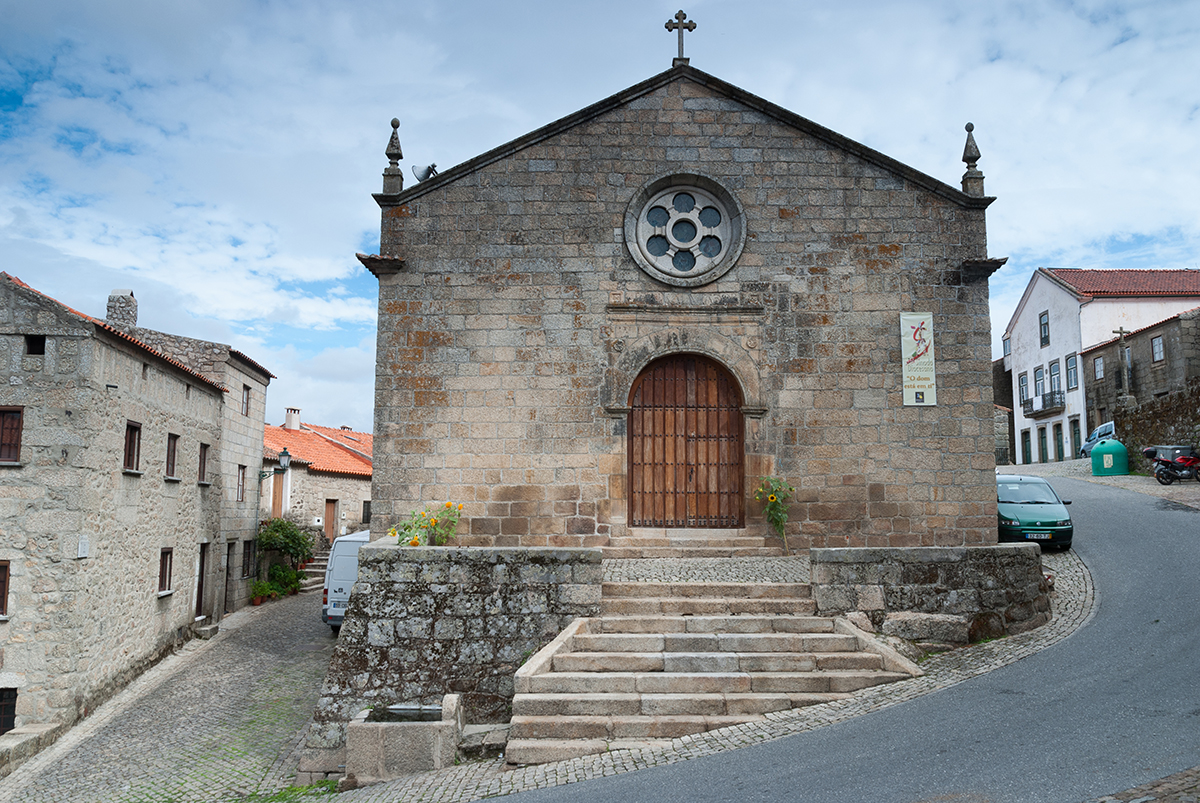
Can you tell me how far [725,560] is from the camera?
10562 mm

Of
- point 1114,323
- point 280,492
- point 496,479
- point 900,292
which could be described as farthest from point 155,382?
point 1114,323

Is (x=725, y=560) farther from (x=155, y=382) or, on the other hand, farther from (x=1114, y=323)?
(x=1114, y=323)

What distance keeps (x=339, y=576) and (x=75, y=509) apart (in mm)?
4527

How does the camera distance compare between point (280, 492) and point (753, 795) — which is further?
point (280, 492)

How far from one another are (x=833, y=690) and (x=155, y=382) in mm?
13285

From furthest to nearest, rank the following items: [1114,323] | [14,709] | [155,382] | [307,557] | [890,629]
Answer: [1114,323] → [307,557] → [155,382] → [14,709] → [890,629]

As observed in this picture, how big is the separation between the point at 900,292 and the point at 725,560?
460cm

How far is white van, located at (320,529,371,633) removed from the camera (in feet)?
48.3

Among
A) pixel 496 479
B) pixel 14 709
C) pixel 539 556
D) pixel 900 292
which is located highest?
pixel 900 292

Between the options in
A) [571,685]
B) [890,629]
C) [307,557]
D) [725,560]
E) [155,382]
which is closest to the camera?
[571,685]

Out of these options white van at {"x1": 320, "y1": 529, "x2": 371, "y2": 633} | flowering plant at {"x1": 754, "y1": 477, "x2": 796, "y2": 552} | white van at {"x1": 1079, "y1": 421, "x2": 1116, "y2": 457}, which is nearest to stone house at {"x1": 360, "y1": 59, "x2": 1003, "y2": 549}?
flowering plant at {"x1": 754, "y1": 477, "x2": 796, "y2": 552}

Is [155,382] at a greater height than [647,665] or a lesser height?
greater

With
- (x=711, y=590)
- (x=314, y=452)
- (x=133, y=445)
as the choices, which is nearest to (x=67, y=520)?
(x=133, y=445)

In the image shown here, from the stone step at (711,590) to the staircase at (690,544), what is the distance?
73.5 inches
